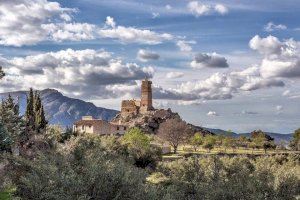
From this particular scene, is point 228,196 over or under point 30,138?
under

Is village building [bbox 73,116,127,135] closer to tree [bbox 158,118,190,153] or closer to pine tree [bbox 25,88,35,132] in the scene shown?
tree [bbox 158,118,190,153]

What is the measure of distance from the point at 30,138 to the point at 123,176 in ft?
Answer: 121

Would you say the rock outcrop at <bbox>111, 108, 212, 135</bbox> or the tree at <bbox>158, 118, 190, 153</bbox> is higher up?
the rock outcrop at <bbox>111, 108, 212, 135</bbox>

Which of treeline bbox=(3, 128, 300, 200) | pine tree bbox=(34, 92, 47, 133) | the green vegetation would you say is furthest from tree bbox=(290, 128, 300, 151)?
pine tree bbox=(34, 92, 47, 133)

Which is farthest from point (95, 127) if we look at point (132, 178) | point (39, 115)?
point (132, 178)

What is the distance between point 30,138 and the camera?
64438 millimetres

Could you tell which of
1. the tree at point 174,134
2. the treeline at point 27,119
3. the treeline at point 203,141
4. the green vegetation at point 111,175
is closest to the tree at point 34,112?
the treeline at point 27,119

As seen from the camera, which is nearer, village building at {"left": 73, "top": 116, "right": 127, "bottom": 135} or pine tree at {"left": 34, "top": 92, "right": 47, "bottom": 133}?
pine tree at {"left": 34, "top": 92, "right": 47, "bottom": 133}

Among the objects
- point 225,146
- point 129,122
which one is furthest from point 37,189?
point 129,122

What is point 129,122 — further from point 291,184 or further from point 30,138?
point 291,184

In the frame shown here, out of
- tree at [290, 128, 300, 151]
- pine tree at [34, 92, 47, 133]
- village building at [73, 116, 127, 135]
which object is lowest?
tree at [290, 128, 300, 151]

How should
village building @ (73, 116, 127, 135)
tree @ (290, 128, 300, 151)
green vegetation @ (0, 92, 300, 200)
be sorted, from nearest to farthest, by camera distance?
green vegetation @ (0, 92, 300, 200) → tree @ (290, 128, 300, 151) → village building @ (73, 116, 127, 135)

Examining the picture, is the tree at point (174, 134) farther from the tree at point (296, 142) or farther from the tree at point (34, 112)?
the tree at point (34, 112)

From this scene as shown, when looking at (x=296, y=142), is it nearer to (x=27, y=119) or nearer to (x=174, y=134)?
(x=174, y=134)
